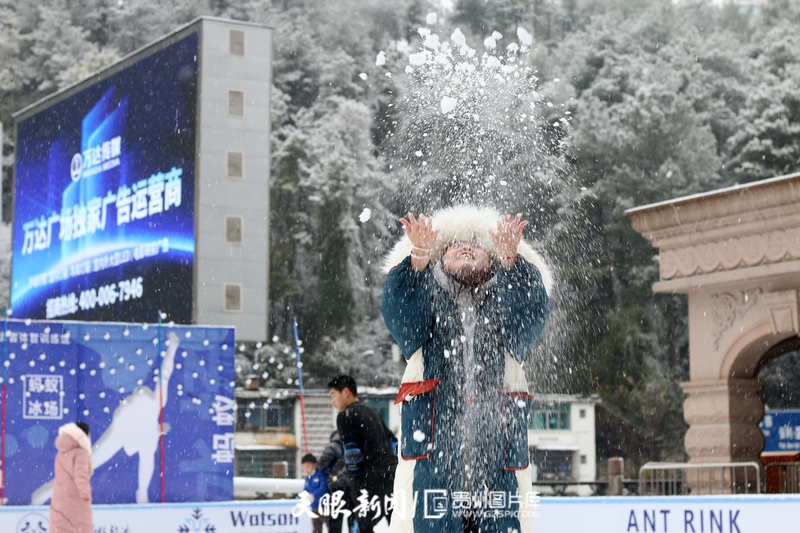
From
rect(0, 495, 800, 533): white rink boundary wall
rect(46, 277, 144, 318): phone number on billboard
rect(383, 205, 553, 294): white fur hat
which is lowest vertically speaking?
rect(0, 495, 800, 533): white rink boundary wall

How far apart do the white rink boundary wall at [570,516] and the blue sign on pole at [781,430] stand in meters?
5.59

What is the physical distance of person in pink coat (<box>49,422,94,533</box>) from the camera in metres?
10.5

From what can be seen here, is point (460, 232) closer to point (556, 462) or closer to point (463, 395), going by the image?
point (463, 395)

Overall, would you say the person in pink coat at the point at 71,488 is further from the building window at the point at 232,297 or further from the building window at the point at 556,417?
the building window at the point at 556,417

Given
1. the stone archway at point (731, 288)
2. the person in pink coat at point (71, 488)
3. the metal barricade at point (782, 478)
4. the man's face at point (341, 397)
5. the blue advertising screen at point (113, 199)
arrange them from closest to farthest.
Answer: the man's face at point (341, 397) → the person in pink coat at point (71, 488) → the stone archway at point (731, 288) → the metal barricade at point (782, 478) → the blue advertising screen at point (113, 199)

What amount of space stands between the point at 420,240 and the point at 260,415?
3179 centimetres

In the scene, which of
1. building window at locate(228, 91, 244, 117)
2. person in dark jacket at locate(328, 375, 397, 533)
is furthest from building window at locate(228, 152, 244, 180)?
person in dark jacket at locate(328, 375, 397, 533)

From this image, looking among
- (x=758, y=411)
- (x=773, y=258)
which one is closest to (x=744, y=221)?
(x=773, y=258)

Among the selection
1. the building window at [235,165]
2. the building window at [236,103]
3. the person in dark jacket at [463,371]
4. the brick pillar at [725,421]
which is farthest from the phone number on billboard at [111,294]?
the person in dark jacket at [463,371]

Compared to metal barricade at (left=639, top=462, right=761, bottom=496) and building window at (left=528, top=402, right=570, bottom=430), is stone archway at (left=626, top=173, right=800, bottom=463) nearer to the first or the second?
metal barricade at (left=639, top=462, right=761, bottom=496)

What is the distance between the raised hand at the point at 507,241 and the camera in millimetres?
5453

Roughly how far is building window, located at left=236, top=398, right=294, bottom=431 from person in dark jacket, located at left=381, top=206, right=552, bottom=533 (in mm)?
30499

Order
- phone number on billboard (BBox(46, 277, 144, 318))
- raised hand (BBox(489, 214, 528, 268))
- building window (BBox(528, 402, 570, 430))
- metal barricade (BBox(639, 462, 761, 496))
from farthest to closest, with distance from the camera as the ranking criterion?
1. building window (BBox(528, 402, 570, 430))
2. phone number on billboard (BBox(46, 277, 144, 318))
3. metal barricade (BBox(639, 462, 761, 496))
4. raised hand (BBox(489, 214, 528, 268))

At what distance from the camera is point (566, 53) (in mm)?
45750
